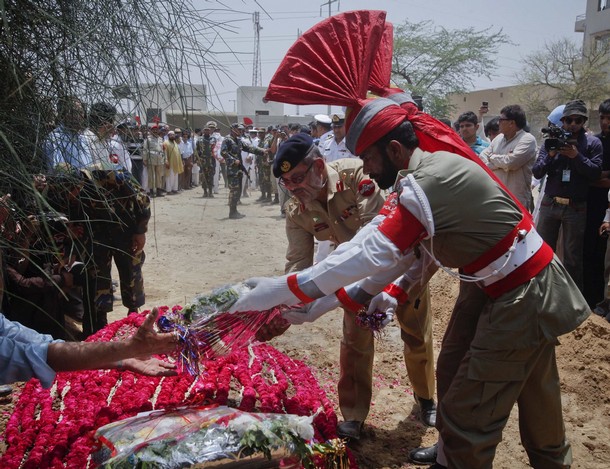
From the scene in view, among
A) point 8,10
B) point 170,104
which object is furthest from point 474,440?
point 8,10

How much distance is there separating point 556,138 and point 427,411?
2920mm

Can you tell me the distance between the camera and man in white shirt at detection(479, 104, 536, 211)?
5945 millimetres

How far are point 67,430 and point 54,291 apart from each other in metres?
1.70

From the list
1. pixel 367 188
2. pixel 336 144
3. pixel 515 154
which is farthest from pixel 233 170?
pixel 367 188

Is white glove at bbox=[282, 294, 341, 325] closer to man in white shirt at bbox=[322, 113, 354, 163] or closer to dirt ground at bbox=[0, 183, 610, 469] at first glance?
dirt ground at bbox=[0, 183, 610, 469]

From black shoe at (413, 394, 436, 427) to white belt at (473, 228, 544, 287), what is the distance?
1.50 metres

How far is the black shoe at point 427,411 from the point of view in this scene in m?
3.56

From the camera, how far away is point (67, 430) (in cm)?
275

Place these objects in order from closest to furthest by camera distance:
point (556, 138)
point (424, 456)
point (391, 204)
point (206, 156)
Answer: point (391, 204), point (424, 456), point (556, 138), point (206, 156)

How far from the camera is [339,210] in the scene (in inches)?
138

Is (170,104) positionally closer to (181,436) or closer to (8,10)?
(8,10)

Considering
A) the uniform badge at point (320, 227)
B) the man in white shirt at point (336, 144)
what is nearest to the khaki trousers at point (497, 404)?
the uniform badge at point (320, 227)

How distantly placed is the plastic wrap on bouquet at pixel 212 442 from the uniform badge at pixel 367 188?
4.60 ft

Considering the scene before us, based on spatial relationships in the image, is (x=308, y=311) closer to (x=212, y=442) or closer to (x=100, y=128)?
(x=212, y=442)
